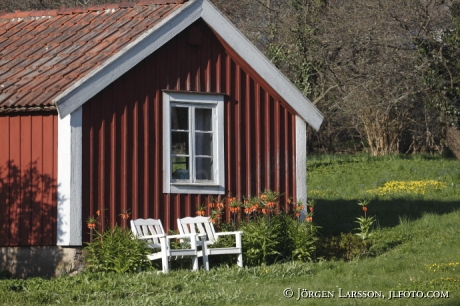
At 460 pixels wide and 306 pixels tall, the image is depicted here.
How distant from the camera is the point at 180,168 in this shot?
52.6 feet

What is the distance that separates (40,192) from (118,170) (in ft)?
4.15

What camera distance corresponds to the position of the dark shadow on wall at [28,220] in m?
14.7

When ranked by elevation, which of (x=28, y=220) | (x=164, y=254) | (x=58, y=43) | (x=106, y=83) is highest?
(x=58, y=43)

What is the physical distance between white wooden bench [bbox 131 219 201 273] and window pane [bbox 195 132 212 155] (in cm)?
166

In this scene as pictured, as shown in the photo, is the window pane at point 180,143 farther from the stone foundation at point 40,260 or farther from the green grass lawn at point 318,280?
the stone foundation at point 40,260

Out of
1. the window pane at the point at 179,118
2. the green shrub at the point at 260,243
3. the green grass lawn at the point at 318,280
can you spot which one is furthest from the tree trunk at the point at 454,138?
the window pane at the point at 179,118

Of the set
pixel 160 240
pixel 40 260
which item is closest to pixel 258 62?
pixel 160 240

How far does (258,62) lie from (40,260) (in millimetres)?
5024

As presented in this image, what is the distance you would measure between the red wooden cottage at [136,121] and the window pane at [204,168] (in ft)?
0.06

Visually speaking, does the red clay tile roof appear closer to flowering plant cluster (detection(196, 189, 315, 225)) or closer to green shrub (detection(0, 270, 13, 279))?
green shrub (detection(0, 270, 13, 279))

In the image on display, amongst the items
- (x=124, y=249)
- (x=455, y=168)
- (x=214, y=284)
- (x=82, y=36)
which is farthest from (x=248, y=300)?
(x=455, y=168)

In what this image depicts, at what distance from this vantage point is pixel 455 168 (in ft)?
94.5

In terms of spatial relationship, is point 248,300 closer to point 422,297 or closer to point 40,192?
point 422,297

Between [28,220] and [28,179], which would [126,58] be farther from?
[28,220]
